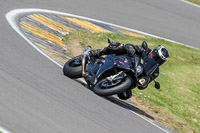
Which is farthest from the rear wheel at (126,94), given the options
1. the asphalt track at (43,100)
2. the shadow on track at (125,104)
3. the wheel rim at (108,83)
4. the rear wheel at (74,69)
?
the rear wheel at (74,69)

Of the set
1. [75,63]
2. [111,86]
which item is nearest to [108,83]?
[111,86]

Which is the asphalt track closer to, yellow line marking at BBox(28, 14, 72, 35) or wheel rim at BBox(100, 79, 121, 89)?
wheel rim at BBox(100, 79, 121, 89)

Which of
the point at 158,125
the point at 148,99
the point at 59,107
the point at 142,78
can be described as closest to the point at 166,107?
the point at 148,99

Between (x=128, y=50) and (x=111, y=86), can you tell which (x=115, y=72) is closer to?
(x=111, y=86)

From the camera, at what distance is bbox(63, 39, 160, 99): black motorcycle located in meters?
7.67

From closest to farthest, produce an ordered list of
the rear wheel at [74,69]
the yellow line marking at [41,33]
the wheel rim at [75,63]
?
the rear wheel at [74,69] < the wheel rim at [75,63] < the yellow line marking at [41,33]

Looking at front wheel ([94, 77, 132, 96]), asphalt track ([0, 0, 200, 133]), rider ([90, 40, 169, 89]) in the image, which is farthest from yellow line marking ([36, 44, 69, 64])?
front wheel ([94, 77, 132, 96])

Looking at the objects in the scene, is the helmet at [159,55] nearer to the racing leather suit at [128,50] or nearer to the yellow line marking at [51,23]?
the racing leather suit at [128,50]

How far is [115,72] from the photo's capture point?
7.95m

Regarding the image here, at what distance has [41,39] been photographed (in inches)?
431

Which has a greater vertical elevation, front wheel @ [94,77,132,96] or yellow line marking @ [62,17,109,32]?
front wheel @ [94,77,132,96]

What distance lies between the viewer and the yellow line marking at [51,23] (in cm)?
1254

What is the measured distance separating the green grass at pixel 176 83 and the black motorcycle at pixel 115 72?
185 cm

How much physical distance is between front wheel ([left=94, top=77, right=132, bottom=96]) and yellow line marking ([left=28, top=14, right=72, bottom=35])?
5.12 meters
